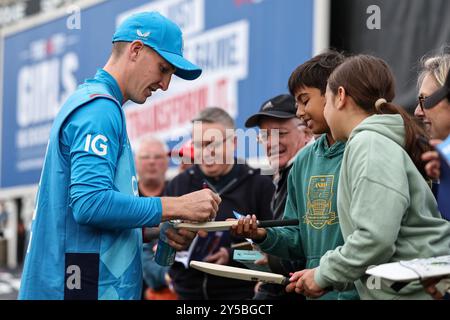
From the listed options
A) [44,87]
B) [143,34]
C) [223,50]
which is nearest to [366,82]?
[143,34]

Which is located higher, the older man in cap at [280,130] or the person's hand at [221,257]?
the older man in cap at [280,130]

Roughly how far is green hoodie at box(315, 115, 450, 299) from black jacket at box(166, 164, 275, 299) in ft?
7.06

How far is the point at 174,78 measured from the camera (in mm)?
8711

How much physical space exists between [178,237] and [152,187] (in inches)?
115

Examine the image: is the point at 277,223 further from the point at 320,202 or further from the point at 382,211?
the point at 382,211

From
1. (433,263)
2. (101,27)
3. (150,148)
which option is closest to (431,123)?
(433,263)

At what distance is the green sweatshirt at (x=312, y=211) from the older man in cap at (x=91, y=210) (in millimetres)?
409

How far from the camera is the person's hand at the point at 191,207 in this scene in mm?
3133

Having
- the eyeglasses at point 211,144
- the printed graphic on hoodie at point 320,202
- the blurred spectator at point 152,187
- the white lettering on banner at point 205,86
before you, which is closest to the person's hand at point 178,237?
the printed graphic on hoodie at point 320,202

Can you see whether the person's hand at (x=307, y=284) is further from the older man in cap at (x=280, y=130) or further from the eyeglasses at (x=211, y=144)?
the eyeglasses at (x=211, y=144)

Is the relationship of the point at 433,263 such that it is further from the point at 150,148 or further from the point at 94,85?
the point at 150,148

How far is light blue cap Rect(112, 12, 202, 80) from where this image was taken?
11.0 feet

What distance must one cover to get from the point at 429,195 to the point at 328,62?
93 cm
